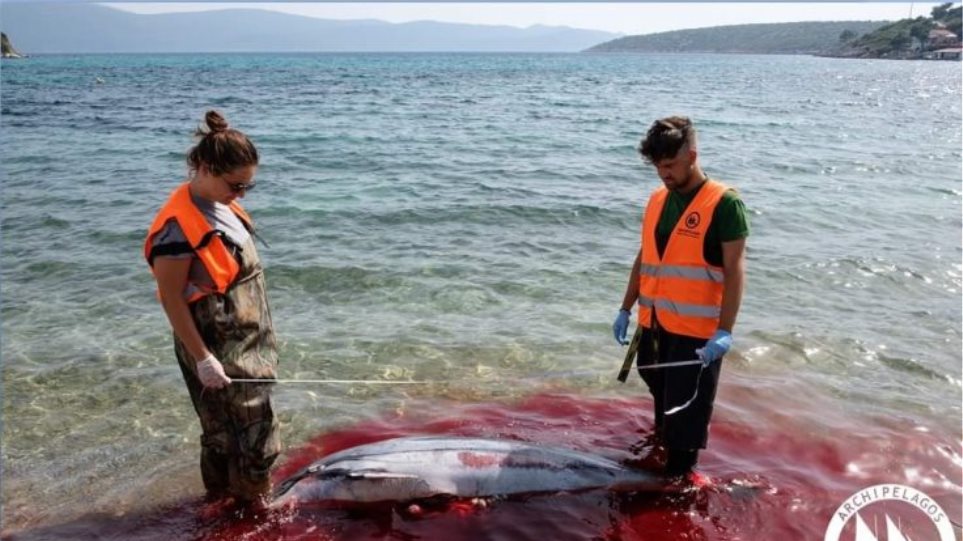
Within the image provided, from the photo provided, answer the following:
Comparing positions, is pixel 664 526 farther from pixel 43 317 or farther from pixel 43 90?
pixel 43 90

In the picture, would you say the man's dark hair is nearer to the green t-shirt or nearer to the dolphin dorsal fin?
the green t-shirt

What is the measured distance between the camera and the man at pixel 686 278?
168 inches

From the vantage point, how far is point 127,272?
1031 cm

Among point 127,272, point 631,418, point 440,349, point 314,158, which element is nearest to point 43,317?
point 127,272

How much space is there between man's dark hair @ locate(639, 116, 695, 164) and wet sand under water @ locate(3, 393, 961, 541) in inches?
94.4

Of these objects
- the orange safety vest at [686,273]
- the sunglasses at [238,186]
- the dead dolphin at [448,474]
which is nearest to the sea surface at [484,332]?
the dead dolphin at [448,474]

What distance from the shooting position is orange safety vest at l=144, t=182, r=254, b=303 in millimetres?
3705

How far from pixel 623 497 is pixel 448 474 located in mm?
1239

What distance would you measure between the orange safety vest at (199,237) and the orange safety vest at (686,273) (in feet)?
8.71

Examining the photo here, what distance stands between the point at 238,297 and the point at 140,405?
3353 millimetres

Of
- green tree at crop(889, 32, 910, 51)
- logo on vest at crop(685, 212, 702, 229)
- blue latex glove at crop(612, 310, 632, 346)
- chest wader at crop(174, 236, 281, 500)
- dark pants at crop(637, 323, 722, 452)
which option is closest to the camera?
chest wader at crop(174, 236, 281, 500)

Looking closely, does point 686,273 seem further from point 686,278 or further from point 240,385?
point 240,385

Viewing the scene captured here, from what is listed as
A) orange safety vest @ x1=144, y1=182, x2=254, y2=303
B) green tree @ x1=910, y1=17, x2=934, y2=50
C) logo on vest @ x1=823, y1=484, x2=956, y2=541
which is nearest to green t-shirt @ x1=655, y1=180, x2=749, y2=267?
logo on vest @ x1=823, y1=484, x2=956, y2=541

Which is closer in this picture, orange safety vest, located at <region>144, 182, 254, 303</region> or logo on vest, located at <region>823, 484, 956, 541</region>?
orange safety vest, located at <region>144, 182, 254, 303</region>
